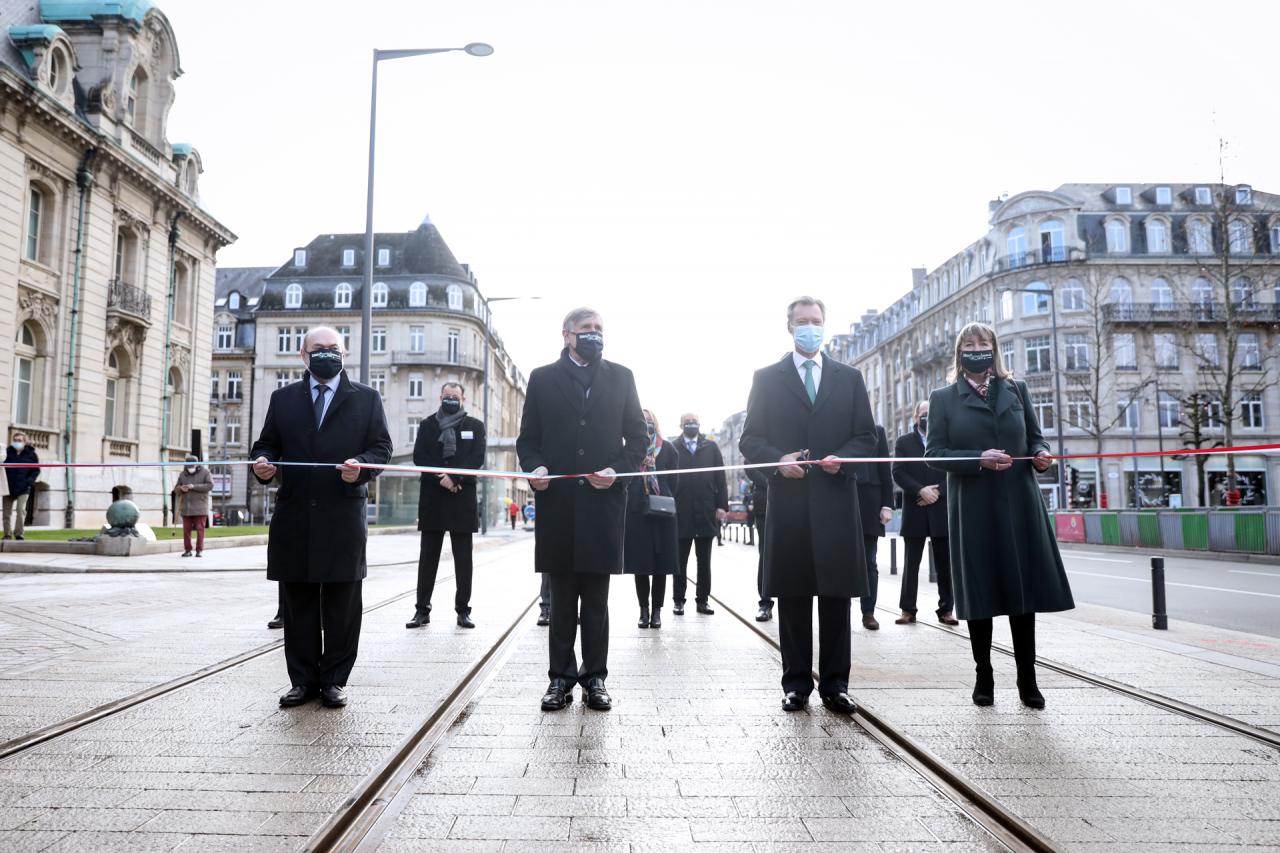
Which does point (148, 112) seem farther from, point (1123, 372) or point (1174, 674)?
point (1123, 372)

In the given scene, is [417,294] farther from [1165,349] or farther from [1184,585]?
[1184,585]

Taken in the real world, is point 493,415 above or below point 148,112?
below

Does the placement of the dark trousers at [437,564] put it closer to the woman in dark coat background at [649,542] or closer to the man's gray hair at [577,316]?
the woman in dark coat background at [649,542]

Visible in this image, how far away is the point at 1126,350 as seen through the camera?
55.5 m

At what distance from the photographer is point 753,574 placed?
1725 cm

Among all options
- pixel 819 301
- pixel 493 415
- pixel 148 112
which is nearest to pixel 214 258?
pixel 148 112

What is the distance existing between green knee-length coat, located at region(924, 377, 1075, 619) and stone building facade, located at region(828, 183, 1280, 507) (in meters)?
47.5

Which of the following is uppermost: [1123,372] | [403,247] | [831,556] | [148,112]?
[403,247]

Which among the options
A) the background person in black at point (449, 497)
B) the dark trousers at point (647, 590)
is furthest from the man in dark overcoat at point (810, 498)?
the background person in black at point (449, 497)

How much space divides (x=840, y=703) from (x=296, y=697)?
286 centimetres

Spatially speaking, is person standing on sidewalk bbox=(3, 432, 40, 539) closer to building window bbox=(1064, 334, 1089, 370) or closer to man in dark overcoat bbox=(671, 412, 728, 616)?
man in dark overcoat bbox=(671, 412, 728, 616)

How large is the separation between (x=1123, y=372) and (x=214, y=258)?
4720 cm

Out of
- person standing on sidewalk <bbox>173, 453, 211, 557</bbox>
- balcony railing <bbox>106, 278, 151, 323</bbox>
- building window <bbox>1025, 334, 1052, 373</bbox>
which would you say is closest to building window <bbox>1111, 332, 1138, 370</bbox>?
building window <bbox>1025, 334, 1052, 373</bbox>

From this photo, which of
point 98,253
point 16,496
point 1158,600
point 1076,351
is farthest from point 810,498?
point 1076,351
